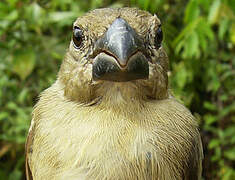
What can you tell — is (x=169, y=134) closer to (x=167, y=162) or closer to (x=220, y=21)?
(x=167, y=162)

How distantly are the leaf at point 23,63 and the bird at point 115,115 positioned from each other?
1.27 metres

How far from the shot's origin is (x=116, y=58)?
4.22 feet

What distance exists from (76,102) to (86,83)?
123 millimetres

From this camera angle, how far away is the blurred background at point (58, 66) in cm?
273

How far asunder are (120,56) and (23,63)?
1.66 meters

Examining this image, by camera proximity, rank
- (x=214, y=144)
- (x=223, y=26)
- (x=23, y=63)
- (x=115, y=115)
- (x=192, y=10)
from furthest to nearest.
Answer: (x=214, y=144) < (x=23, y=63) < (x=223, y=26) < (x=192, y=10) < (x=115, y=115)

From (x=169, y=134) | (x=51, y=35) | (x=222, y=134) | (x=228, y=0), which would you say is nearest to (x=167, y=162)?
(x=169, y=134)

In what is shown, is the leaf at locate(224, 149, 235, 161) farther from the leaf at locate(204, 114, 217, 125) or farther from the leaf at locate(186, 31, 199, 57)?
the leaf at locate(186, 31, 199, 57)

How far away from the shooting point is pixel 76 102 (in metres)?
1.51

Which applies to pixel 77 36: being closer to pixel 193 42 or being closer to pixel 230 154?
pixel 193 42

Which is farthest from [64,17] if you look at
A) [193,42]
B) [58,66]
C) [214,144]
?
[214,144]

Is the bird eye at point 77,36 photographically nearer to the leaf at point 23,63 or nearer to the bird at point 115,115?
the bird at point 115,115

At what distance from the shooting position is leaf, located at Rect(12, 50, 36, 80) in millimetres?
2787

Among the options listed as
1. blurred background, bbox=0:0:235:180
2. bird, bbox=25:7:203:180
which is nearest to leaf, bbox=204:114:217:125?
blurred background, bbox=0:0:235:180
